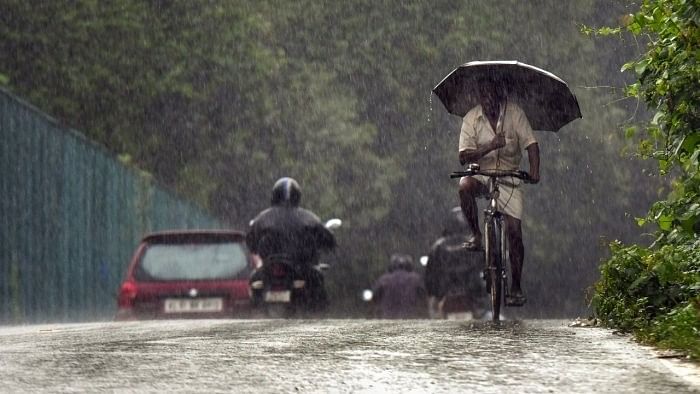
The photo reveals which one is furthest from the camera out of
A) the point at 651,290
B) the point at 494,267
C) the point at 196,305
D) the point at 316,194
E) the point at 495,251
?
the point at 316,194

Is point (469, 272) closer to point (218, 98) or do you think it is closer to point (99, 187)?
point (99, 187)

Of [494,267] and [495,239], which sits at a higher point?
[495,239]

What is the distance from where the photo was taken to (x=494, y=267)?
40.0 feet

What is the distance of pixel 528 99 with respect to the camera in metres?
13.4

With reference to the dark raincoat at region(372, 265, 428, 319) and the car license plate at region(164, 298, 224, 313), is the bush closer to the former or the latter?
the car license plate at region(164, 298, 224, 313)

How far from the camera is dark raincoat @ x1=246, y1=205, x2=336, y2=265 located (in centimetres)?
1688

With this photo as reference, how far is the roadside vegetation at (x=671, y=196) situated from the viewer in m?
10.1

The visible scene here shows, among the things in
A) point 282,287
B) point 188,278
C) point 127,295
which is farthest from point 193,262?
point 282,287

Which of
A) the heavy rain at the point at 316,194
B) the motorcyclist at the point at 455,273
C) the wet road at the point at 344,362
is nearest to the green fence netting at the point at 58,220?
the heavy rain at the point at 316,194

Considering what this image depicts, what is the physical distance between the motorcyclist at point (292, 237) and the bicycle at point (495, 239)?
4645 mm

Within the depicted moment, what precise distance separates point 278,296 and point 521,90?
439 cm

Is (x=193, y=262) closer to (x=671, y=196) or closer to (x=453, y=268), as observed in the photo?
(x=453, y=268)

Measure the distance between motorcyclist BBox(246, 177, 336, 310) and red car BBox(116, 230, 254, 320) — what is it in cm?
36

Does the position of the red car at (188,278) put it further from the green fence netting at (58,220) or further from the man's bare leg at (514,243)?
the man's bare leg at (514,243)
